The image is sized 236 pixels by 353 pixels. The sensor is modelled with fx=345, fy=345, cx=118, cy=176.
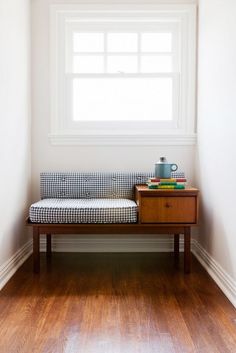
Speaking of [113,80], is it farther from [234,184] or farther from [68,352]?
[68,352]

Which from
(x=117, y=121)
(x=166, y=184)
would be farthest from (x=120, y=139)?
(x=166, y=184)

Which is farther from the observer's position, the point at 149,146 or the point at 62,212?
the point at 149,146

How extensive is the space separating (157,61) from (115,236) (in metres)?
1.61

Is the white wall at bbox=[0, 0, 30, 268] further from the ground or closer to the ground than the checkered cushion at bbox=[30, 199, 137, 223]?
further from the ground

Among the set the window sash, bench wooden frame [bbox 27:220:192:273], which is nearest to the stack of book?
bench wooden frame [bbox 27:220:192:273]

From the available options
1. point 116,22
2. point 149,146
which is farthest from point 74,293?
point 116,22

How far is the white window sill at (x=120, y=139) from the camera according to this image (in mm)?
3020

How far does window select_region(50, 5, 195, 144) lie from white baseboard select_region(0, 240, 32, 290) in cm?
97

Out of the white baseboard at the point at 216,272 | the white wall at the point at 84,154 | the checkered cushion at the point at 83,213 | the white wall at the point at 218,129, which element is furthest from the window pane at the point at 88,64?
the white baseboard at the point at 216,272

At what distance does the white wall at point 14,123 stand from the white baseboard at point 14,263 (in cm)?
4

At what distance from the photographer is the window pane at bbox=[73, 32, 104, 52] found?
10.1 feet

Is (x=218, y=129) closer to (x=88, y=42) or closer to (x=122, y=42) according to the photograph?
(x=122, y=42)

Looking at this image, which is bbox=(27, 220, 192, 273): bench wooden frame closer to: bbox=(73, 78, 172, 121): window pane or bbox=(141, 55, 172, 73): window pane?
bbox=(73, 78, 172, 121): window pane

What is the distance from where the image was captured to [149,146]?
9.97ft
